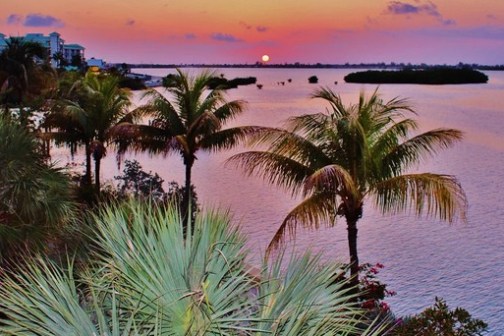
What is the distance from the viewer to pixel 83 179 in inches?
1040

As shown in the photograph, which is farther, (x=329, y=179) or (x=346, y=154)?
(x=346, y=154)

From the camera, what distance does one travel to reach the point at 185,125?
74.8 feet

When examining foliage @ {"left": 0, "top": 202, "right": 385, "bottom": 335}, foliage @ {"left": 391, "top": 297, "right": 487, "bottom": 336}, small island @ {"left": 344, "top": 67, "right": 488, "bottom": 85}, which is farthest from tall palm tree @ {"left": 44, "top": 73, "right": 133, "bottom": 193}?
small island @ {"left": 344, "top": 67, "right": 488, "bottom": 85}

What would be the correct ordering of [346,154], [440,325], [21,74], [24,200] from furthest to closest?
[21,74] → [346,154] → [440,325] → [24,200]

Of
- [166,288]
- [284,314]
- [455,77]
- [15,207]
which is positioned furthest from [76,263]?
[455,77]

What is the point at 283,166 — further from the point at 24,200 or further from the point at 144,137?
the point at 144,137

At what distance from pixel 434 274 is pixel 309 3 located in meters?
54.3

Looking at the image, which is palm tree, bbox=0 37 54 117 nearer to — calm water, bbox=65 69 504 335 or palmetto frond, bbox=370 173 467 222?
calm water, bbox=65 69 504 335

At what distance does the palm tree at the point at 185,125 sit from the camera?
73.1 feet

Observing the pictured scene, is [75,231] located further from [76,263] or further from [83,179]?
[83,179]

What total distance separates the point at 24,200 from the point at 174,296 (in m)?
4.65

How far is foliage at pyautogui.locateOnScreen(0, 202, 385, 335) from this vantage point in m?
4.16

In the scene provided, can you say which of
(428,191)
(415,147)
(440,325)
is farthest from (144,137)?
(440,325)

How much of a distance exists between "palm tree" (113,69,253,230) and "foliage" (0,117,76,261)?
1314 centimetres
